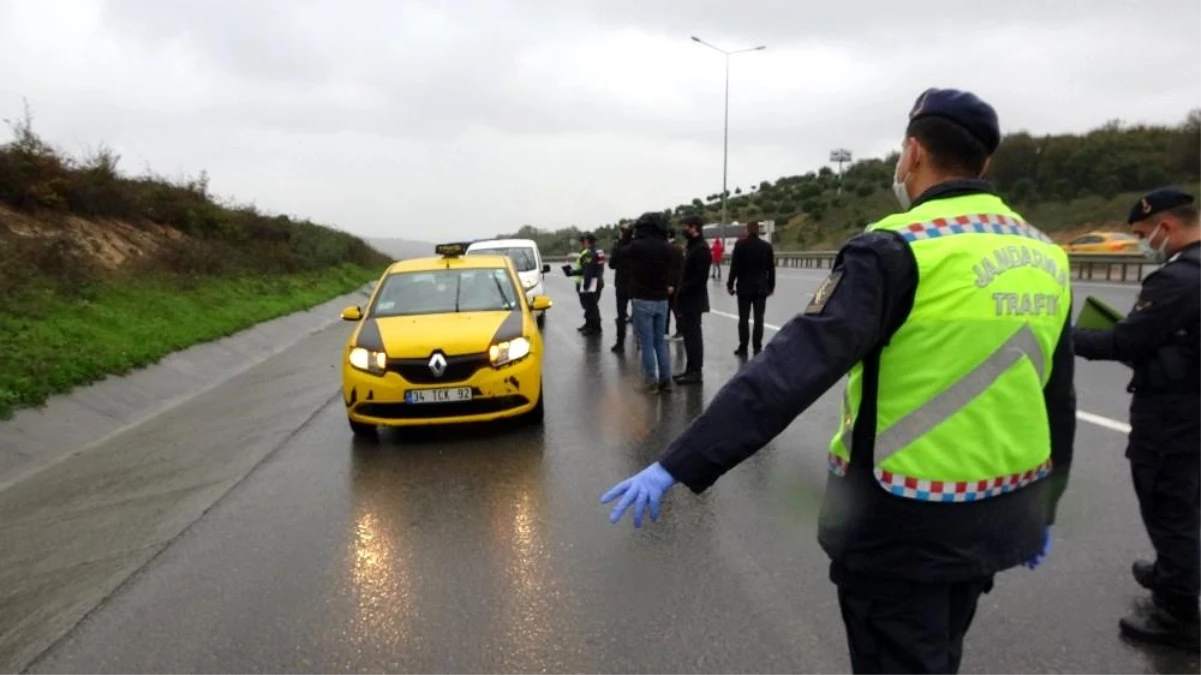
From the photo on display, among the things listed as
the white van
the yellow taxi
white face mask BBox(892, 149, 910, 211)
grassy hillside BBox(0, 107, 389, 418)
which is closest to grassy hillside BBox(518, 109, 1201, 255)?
the yellow taxi

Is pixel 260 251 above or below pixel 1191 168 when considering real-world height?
below

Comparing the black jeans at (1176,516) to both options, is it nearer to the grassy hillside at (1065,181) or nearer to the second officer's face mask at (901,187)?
the second officer's face mask at (901,187)

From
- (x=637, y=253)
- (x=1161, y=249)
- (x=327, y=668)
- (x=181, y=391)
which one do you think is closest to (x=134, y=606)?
(x=327, y=668)

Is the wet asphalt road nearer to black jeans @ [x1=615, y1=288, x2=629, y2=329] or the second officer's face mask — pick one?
the second officer's face mask

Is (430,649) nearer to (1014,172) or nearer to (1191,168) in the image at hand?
(1191,168)

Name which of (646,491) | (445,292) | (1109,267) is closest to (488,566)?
(646,491)

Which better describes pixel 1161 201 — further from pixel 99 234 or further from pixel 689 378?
pixel 99 234

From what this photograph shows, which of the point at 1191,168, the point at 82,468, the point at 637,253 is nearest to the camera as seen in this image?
the point at 82,468

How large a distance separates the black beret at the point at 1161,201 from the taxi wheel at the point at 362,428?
587 centimetres

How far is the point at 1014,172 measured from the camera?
188 feet

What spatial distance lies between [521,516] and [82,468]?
13.4ft

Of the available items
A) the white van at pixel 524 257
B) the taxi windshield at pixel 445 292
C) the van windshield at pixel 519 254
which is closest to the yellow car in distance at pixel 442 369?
the taxi windshield at pixel 445 292

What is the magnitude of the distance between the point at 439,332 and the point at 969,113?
19.4 feet

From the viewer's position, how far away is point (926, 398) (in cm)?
190
